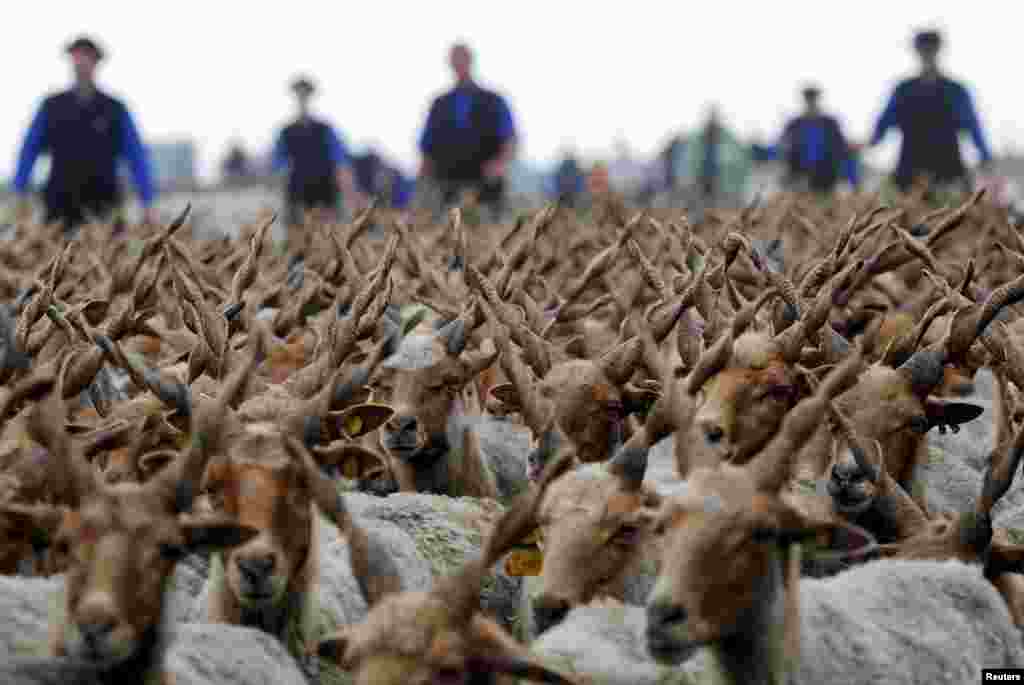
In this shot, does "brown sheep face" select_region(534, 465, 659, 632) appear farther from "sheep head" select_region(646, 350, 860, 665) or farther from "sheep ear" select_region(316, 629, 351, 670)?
"sheep ear" select_region(316, 629, 351, 670)

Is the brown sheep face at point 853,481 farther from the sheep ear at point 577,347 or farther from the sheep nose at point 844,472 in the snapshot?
the sheep ear at point 577,347

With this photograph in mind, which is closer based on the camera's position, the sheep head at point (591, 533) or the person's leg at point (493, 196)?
the sheep head at point (591, 533)

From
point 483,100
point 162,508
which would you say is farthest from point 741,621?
point 483,100

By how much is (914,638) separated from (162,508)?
2.08 m

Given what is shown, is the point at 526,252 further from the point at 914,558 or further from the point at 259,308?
the point at 914,558

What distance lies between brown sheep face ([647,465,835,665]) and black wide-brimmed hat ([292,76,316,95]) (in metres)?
13.6

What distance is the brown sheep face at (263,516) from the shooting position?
17.5 feet

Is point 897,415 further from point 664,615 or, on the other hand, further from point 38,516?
point 38,516

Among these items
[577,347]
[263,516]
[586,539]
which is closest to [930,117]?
[577,347]

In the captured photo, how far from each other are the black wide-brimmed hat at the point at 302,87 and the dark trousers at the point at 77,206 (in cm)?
260

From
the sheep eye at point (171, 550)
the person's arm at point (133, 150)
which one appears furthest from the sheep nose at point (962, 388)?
the person's arm at point (133, 150)

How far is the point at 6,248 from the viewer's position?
12297 mm

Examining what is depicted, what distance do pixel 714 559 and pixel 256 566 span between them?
4.42 feet

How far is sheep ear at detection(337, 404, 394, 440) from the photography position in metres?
6.43
